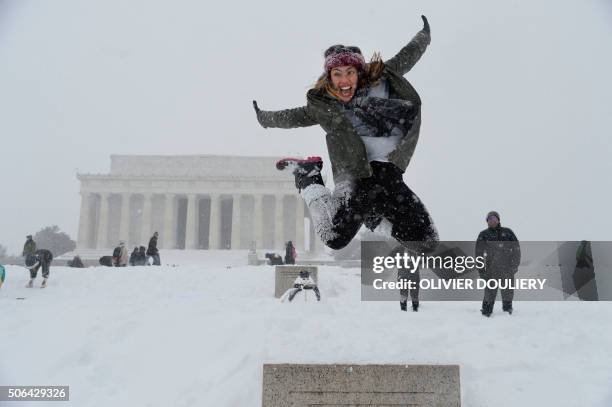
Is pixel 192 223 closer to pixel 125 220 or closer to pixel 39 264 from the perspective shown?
pixel 125 220

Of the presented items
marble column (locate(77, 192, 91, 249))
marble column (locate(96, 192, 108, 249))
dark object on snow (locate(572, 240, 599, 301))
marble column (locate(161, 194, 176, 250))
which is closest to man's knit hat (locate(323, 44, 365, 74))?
dark object on snow (locate(572, 240, 599, 301))

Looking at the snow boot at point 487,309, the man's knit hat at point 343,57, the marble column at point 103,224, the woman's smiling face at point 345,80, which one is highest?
the marble column at point 103,224

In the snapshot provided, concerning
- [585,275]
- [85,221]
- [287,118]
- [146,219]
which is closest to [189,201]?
[146,219]

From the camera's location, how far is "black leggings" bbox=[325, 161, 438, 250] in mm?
3273

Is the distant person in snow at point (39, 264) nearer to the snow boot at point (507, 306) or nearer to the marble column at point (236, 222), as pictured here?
the snow boot at point (507, 306)

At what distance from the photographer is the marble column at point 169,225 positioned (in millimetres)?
53125

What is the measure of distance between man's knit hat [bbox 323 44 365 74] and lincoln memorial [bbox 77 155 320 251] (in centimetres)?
4900

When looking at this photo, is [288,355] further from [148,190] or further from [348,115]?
[148,190]

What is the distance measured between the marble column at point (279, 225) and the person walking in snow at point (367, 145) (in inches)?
1963

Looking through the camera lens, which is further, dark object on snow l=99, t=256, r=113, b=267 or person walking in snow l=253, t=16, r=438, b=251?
dark object on snow l=99, t=256, r=113, b=267

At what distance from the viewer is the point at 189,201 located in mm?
54062

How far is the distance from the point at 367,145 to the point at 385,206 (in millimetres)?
480

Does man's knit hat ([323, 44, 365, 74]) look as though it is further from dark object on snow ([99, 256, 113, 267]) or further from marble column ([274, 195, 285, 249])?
marble column ([274, 195, 285, 249])

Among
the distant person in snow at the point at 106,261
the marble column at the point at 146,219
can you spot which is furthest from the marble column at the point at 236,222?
the distant person in snow at the point at 106,261
